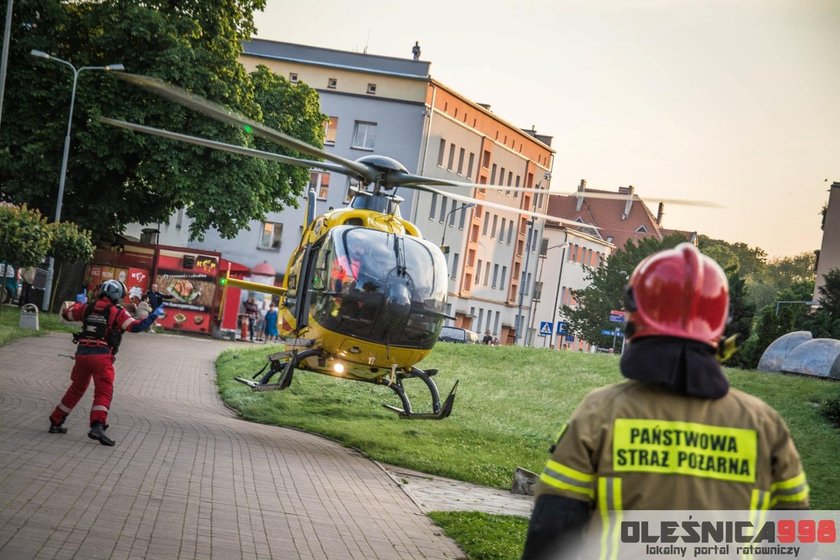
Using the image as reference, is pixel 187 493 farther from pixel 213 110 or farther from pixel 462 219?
pixel 462 219

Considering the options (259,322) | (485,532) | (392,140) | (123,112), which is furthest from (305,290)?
(392,140)

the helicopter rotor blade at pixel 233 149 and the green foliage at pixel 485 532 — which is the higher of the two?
the helicopter rotor blade at pixel 233 149

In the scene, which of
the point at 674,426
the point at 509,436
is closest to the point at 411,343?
the point at 509,436

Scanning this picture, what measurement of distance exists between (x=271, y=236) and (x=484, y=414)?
51.1 m

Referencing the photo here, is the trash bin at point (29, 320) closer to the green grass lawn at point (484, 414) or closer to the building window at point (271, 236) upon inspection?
the green grass lawn at point (484, 414)

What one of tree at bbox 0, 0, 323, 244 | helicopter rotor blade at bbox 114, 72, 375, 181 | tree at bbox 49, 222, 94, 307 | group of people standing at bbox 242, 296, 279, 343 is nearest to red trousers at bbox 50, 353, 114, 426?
helicopter rotor blade at bbox 114, 72, 375, 181

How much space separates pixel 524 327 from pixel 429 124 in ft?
98.9

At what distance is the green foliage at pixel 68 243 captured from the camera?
34688 millimetres

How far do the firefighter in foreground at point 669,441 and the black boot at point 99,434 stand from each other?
10.3 meters

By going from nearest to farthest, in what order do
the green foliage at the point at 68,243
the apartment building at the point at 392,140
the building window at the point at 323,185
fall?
the green foliage at the point at 68,243
the apartment building at the point at 392,140
the building window at the point at 323,185

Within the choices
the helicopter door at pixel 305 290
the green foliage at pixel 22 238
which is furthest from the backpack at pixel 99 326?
the green foliage at pixel 22 238

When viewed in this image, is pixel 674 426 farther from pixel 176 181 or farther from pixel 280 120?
pixel 280 120

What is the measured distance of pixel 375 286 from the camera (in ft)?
53.5

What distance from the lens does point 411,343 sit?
16781 mm
